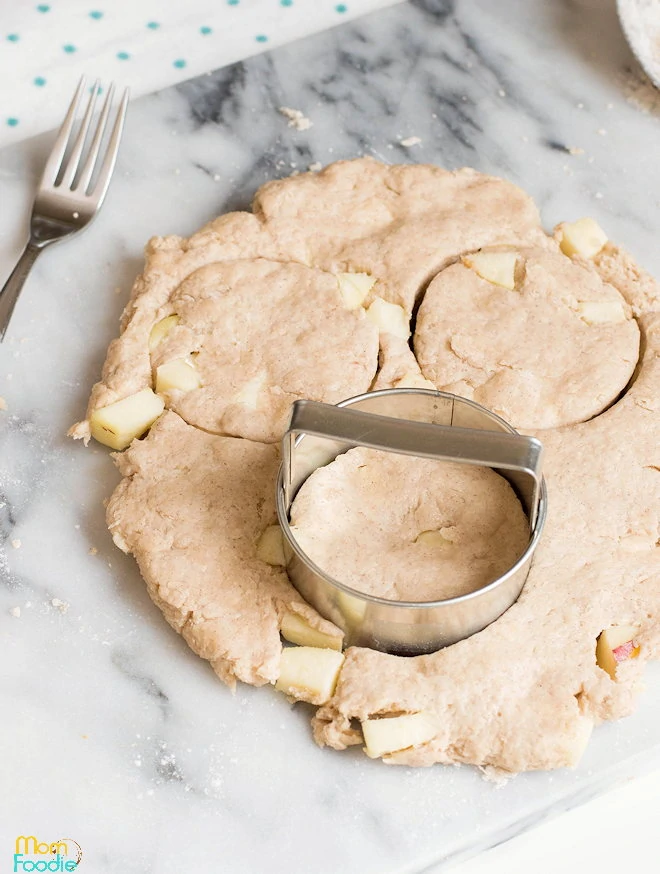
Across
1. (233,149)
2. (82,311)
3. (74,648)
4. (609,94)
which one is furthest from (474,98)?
(74,648)

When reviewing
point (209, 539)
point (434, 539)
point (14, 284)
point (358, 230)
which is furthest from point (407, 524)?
point (14, 284)

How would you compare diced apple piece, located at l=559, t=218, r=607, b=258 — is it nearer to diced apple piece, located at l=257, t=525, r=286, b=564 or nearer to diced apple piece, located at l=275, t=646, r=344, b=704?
diced apple piece, located at l=257, t=525, r=286, b=564

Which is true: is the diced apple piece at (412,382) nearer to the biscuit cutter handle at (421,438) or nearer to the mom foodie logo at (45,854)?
the biscuit cutter handle at (421,438)

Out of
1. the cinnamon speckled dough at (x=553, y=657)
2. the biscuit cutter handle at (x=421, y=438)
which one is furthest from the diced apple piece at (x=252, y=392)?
the cinnamon speckled dough at (x=553, y=657)

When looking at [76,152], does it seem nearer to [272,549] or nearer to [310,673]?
[272,549]

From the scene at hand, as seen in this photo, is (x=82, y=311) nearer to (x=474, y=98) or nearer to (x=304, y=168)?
(x=304, y=168)

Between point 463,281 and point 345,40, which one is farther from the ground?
point 345,40

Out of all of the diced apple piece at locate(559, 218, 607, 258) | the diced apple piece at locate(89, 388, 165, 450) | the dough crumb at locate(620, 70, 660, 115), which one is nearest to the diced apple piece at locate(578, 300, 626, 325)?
the diced apple piece at locate(559, 218, 607, 258)
